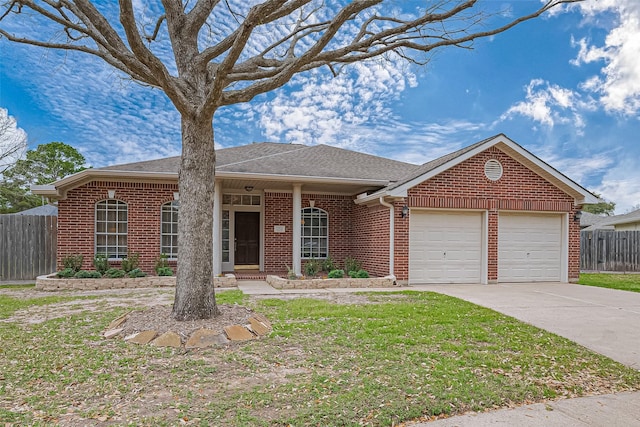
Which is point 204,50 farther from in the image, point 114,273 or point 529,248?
point 529,248

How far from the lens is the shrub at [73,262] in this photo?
11.2 metres

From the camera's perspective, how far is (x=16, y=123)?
63.8 feet

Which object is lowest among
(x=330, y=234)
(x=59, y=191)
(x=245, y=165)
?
(x=330, y=234)

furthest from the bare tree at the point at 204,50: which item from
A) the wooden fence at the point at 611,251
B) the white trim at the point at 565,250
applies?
the wooden fence at the point at 611,251

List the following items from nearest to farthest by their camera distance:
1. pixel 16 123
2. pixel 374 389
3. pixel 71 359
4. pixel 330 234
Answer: pixel 374 389, pixel 71 359, pixel 330 234, pixel 16 123

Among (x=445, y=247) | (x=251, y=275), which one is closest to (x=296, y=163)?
(x=251, y=275)

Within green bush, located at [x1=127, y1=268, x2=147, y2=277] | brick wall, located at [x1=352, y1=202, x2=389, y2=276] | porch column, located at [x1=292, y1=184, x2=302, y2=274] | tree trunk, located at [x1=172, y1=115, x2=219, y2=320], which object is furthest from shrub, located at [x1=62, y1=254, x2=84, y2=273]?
brick wall, located at [x1=352, y1=202, x2=389, y2=276]

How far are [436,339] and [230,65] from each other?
4.40 m

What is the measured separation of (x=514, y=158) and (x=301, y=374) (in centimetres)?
1023

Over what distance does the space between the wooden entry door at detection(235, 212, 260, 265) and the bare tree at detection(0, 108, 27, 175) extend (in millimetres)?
13709

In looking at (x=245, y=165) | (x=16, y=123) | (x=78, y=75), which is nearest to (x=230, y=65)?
(x=245, y=165)

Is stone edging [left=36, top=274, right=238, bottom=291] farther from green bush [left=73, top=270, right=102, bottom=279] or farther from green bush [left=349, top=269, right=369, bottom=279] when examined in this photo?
green bush [left=349, top=269, right=369, bottom=279]

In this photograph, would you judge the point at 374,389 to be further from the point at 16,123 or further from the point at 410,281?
the point at 16,123

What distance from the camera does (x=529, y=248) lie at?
12195 millimetres
